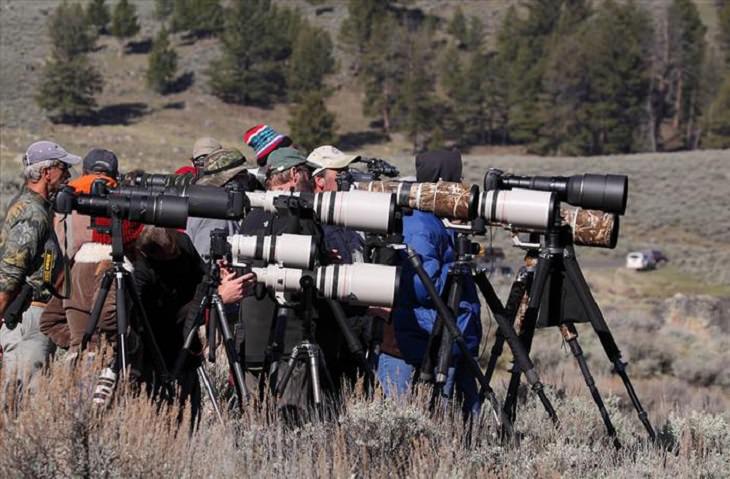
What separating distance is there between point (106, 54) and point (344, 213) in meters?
84.2

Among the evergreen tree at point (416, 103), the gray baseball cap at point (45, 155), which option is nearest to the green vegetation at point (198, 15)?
the evergreen tree at point (416, 103)

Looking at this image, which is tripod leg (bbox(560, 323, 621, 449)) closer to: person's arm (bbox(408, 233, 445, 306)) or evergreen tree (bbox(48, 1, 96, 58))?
person's arm (bbox(408, 233, 445, 306))

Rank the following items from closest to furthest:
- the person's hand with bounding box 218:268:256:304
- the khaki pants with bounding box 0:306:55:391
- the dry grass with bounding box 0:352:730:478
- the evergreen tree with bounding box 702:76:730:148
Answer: the dry grass with bounding box 0:352:730:478 < the person's hand with bounding box 218:268:256:304 < the khaki pants with bounding box 0:306:55:391 < the evergreen tree with bounding box 702:76:730:148

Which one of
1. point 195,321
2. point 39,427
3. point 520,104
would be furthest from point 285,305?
point 520,104

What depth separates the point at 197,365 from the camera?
5.98 meters

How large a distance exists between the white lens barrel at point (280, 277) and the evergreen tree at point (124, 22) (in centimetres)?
8052

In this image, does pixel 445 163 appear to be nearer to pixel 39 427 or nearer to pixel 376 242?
pixel 376 242

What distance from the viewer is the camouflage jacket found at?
17.6ft

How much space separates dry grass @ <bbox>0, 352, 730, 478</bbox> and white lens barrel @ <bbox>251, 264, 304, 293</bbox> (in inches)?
22.2

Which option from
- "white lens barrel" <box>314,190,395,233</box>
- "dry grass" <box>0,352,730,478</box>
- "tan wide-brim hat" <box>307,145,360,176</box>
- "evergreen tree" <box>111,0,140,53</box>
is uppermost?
"evergreen tree" <box>111,0,140,53</box>

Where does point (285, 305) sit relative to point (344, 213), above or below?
below

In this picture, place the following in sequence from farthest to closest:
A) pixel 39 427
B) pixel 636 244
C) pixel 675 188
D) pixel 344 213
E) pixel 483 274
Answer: pixel 675 188 < pixel 636 244 < pixel 483 274 < pixel 344 213 < pixel 39 427

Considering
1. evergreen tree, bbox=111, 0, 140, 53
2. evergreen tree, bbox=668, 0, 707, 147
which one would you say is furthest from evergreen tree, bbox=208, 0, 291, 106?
evergreen tree, bbox=668, 0, 707, 147

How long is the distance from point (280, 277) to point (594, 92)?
71.5m
